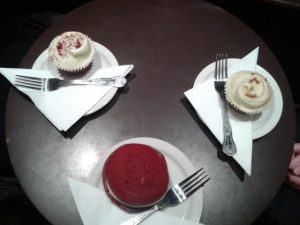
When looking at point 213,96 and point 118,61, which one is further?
point 118,61

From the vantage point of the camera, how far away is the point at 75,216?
3.02 ft

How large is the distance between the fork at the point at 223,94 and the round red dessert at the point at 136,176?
0.69 feet

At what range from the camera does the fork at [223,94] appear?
932 millimetres

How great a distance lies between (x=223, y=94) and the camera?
3.30 feet

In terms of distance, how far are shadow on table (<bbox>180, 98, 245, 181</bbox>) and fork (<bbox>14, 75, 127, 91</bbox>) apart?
0.23m

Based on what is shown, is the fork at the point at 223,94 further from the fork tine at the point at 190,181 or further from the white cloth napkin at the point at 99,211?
the white cloth napkin at the point at 99,211

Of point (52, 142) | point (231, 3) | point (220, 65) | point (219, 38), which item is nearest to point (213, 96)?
point (220, 65)

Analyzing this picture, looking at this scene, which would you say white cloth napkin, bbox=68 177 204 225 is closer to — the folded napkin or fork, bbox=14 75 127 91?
the folded napkin

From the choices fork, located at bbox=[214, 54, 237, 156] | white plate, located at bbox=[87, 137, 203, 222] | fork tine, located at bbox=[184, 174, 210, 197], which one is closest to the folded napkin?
white plate, located at bbox=[87, 137, 203, 222]

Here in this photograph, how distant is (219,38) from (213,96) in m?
0.28

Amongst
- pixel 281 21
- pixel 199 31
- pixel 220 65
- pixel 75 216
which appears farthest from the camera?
pixel 281 21

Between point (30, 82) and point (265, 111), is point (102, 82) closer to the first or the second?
point (30, 82)

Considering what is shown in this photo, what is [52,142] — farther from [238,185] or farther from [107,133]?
[238,185]

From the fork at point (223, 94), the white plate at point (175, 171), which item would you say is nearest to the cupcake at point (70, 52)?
the white plate at point (175, 171)
